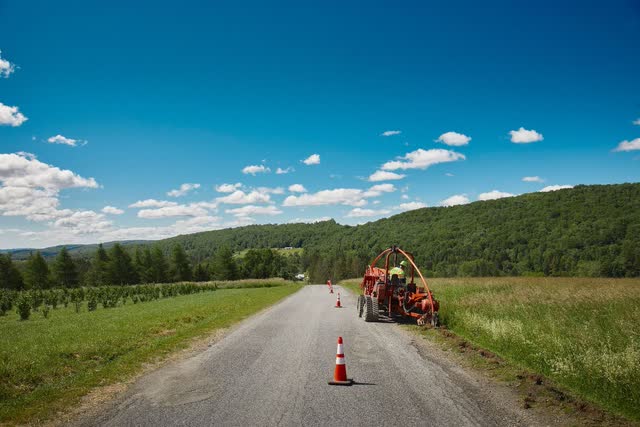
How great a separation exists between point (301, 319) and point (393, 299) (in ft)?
13.5

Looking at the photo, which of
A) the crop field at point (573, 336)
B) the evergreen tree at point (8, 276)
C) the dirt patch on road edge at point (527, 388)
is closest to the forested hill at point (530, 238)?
the crop field at point (573, 336)

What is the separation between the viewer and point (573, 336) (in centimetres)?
896

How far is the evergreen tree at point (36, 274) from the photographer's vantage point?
213 ft

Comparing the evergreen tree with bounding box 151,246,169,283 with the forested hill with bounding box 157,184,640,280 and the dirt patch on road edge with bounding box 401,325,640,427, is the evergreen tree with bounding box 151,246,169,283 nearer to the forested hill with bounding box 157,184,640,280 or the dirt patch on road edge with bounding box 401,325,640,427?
the forested hill with bounding box 157,184,640,280

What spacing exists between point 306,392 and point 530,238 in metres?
98.7

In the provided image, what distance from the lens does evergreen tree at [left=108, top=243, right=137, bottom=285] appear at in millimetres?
71875

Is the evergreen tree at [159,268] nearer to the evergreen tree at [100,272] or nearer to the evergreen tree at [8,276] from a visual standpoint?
the evergreen tree at [100,272]

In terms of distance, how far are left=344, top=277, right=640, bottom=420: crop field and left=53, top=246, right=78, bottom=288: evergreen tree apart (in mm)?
74659

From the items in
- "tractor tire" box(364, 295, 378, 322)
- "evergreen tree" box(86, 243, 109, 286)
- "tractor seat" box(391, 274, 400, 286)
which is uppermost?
"tractor seat" box(391, 274, 400, 286)

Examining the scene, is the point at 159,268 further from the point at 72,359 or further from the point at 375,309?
the point at 72,359

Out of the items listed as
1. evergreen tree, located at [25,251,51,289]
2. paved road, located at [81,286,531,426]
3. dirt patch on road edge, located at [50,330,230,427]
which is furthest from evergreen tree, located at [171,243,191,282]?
paved road, located at [81,286,531,426]

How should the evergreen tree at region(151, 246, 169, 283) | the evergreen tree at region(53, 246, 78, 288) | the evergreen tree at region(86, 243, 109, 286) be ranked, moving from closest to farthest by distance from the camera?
the evergreen tree at region(53, 246, 78, 288) < the evergreen tree at region(86, 243, 109, 286) < the evergreen tree at region(151, 246, 169, 283)

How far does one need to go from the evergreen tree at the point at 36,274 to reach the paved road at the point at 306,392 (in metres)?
72.5

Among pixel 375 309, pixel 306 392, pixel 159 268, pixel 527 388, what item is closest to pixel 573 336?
pixel 527 388
